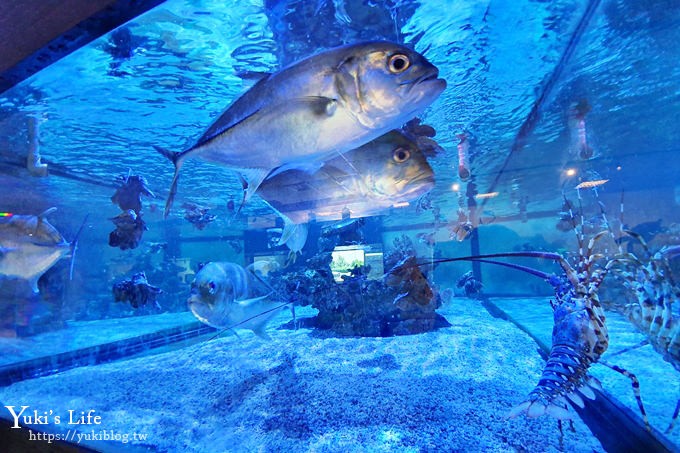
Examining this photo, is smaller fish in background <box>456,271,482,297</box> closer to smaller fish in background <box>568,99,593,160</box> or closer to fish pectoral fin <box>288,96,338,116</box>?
smaller fish in background <box>568,99,593,160</box>

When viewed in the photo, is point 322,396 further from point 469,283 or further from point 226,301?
point 469,283

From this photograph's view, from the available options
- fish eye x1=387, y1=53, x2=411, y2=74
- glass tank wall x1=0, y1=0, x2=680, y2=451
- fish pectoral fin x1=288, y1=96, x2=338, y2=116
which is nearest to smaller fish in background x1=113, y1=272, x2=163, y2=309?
glass tank wall x1=0, y1=0, x2=680, y2=451

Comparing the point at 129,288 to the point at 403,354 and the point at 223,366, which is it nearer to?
the point at 223,366

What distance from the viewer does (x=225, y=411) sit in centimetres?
278

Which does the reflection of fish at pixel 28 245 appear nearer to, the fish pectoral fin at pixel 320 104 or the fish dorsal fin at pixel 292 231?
the fish dorsal fin at pixel 292 231

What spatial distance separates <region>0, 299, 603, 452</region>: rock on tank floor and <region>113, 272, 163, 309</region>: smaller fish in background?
1004mm

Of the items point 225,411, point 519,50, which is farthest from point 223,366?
point 519,50

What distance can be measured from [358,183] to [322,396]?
2144 mm

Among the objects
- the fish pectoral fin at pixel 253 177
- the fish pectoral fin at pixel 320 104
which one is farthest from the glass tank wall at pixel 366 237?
the fish pectoral fin at pixel 253 177

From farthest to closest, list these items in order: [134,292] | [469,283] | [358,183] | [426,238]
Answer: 1. [469,283]
2. [426,238]
3. [134,292]
4. [358,183]

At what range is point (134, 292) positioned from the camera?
14.1 ft

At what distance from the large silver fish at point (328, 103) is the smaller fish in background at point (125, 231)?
134 inches

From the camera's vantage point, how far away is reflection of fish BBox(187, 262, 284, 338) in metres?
3.13

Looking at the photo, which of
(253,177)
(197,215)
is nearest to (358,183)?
(253,177)
